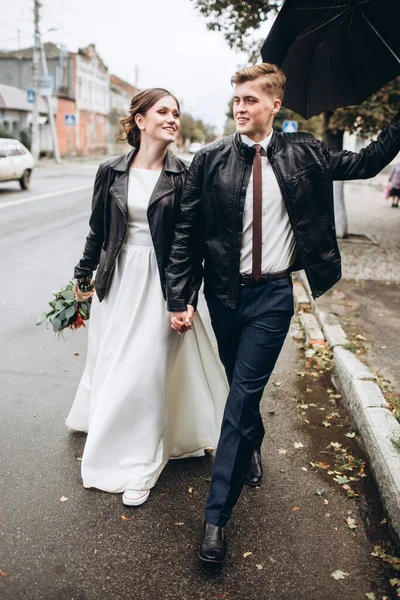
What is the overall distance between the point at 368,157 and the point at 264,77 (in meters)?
0.63

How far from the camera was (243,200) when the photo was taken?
2.88m

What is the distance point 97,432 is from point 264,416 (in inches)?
62.8

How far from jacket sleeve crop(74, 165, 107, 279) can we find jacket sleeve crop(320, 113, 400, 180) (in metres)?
1.26

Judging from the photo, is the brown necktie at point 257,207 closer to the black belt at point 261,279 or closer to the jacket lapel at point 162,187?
the black belt at point 261,279

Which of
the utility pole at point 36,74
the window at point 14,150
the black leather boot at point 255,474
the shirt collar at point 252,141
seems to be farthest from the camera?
the utility pole at point 36,74

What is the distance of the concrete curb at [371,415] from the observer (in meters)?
3.22

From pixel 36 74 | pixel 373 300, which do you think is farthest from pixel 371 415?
pixel 36 74

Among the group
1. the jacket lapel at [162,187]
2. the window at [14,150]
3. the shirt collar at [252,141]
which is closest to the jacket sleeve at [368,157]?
the shirt collar at [252,141]

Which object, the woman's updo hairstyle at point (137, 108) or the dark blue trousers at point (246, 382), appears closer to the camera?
the dark blue trousers at point (246, 382)

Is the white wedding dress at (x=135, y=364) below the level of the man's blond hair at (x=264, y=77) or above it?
below

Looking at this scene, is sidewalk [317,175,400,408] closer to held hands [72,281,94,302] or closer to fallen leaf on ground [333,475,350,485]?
fallen leaf on ground [333,475,350,485]

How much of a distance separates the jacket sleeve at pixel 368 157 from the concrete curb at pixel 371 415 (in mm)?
1619

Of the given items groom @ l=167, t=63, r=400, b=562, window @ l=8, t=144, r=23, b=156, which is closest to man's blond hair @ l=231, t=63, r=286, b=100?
groom @ l=167, t=63, r=400, b=562

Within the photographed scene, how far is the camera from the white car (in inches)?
734
